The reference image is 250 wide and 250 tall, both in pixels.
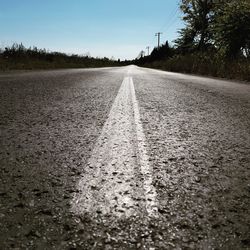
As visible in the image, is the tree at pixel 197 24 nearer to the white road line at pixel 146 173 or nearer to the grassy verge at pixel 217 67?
the grassy verge at pixel 217 67

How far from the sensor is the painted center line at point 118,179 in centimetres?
156

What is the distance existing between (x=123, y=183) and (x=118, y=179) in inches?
2.7

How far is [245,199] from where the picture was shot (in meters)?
1.73

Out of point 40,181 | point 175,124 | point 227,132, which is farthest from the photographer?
point 175,124

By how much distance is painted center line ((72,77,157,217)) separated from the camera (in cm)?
156

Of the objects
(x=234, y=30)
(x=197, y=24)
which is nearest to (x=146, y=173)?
(x=234, y=30)

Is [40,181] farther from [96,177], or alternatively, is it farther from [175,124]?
[175,124]

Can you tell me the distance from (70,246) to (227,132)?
251 centimetres

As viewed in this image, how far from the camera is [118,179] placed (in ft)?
6.30

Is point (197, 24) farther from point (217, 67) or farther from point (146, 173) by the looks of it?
point (146, 173)

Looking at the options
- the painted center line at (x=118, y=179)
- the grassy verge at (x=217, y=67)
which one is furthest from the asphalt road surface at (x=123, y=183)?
the grassy verge at (x=217, y=67)

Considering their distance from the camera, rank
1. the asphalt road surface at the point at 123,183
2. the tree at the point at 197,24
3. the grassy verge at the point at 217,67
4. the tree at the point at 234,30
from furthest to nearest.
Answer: the tree at the point at 197,24, the tree at the point at 234,30, the grassy verge at the point at 217,67, the asphalt road surface at the point at 123,183

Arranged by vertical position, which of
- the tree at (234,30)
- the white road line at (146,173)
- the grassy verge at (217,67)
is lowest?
the white road line at (146,173)

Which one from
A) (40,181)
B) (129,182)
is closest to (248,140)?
(129,182)
